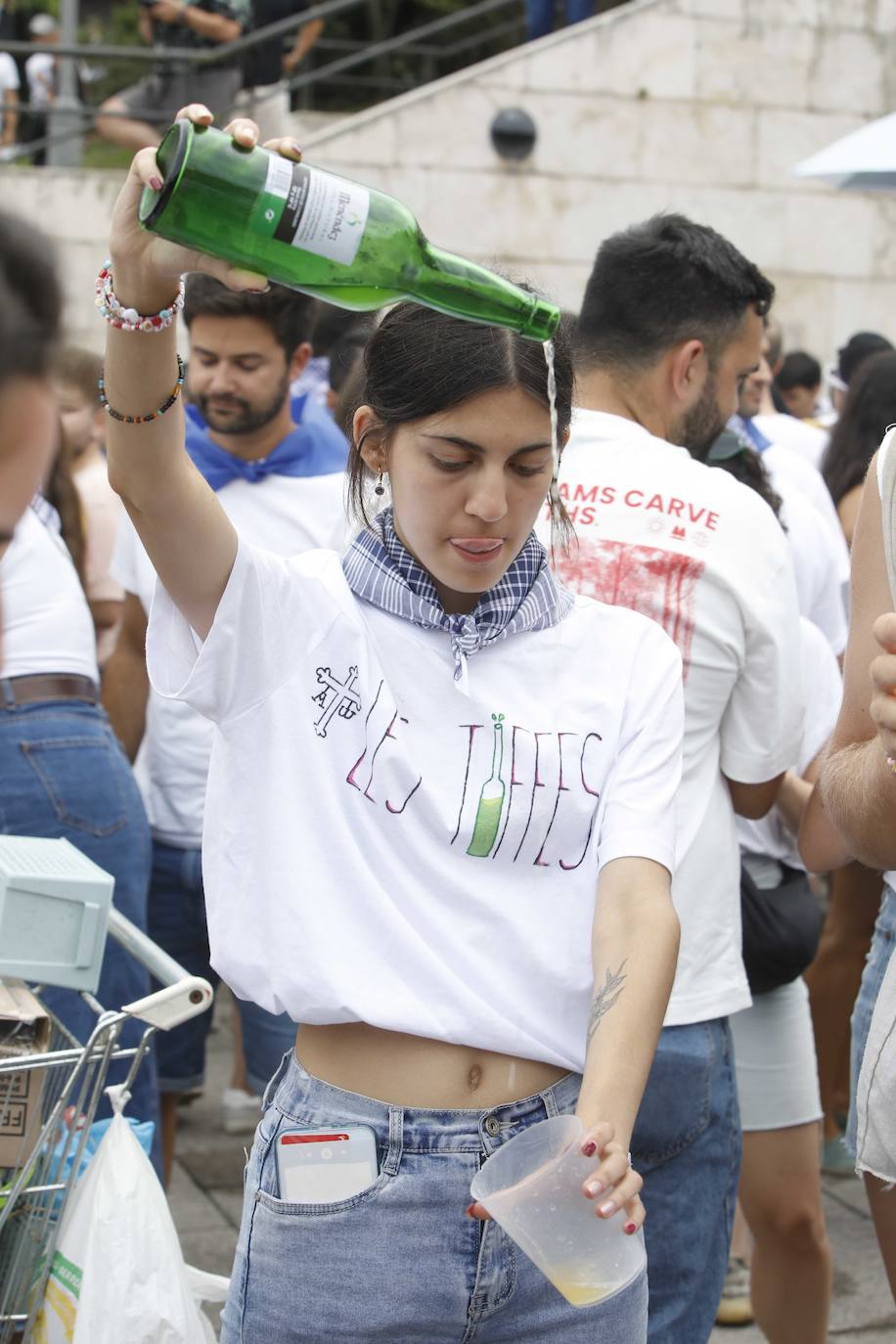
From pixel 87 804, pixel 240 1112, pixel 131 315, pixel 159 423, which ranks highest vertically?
pixel 131 315

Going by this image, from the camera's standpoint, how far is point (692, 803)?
2924 millimetres

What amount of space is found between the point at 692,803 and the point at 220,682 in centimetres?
102

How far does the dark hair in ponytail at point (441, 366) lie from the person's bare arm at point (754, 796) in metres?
0.82

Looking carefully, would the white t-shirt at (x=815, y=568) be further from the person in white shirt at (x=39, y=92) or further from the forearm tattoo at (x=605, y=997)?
the person in white shirt at (x=39, y=92)

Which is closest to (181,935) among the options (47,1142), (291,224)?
(47,1142)

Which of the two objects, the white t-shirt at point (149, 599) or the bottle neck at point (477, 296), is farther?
the white t-shirt at point (149, 599)

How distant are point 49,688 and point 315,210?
2291mm

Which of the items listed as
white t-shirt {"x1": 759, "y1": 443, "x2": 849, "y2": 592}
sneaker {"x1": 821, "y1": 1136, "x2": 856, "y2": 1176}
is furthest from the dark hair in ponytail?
sneaker {"x1": 821, "y1": 1136, "x2": 856, "y2": 1176}

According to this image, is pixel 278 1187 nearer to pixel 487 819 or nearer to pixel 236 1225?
pixel 487 819

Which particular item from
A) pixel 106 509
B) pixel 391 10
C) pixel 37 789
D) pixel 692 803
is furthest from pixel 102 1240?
pixel 391 10

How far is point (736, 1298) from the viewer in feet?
14.6

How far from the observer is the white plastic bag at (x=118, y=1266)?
99.5 inches

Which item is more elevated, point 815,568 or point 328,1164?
point 815,568

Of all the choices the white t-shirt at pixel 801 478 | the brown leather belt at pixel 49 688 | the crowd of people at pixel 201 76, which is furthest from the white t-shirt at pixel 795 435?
the crowd of people at pixel 201 76
